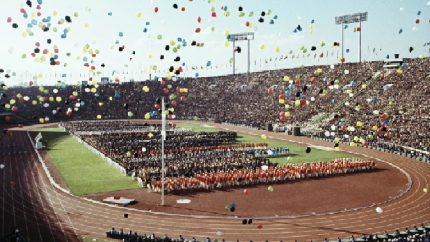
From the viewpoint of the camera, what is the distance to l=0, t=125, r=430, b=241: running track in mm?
22141

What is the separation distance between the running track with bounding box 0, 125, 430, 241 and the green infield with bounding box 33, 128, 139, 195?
2.40m

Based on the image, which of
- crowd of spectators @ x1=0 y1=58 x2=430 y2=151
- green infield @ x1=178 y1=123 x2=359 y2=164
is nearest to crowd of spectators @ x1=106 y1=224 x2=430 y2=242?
green infield @ x1=178 y1=123 x2=359 y2=164

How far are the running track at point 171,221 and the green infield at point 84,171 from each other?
240 centimetres

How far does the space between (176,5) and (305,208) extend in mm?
14856

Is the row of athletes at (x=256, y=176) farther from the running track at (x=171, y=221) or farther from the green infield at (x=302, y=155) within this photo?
the running track at (x=171, y=221)

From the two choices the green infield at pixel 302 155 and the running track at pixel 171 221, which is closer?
the running track at pixel 171 221

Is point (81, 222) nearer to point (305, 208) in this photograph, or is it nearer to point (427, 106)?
point (305, 208)

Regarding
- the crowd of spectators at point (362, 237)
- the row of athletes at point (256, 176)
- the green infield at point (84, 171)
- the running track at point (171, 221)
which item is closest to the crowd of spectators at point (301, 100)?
→ the green infield at point (84, 171)

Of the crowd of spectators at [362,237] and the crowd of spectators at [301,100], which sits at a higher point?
the crowd of spectators at [301,100]

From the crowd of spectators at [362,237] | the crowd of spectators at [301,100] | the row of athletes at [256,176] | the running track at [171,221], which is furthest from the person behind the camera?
the crowd of spectators at [301,100]

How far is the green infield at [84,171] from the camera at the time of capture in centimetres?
3150

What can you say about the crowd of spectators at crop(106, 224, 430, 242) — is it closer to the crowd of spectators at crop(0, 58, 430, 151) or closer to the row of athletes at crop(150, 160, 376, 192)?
the row of athletes at crop(150, 160, 376, 192)

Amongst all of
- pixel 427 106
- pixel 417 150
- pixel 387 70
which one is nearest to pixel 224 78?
pixel 387 70

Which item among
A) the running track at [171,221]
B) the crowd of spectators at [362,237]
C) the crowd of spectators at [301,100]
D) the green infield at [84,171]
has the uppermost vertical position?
the crowd of spectators at [301,100]
